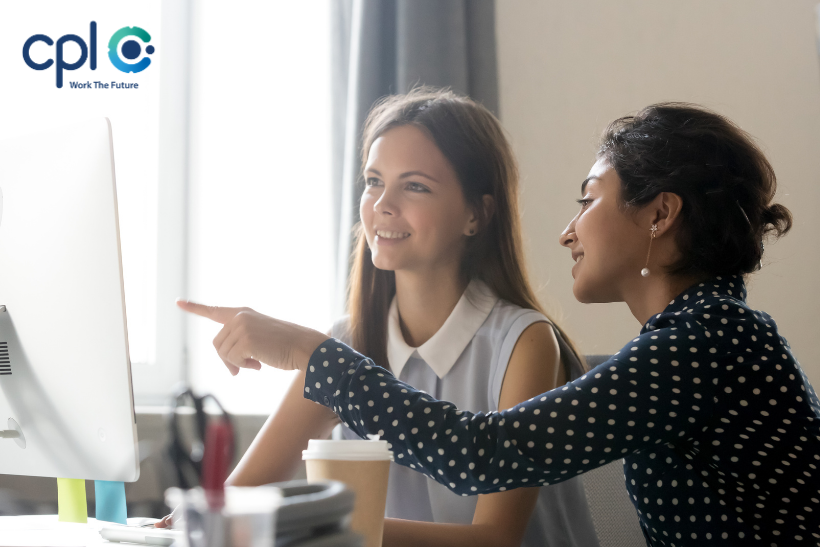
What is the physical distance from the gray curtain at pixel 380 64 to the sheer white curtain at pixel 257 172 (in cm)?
9

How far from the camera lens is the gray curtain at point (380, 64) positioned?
185 centimetres

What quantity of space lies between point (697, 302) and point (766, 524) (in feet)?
0.85

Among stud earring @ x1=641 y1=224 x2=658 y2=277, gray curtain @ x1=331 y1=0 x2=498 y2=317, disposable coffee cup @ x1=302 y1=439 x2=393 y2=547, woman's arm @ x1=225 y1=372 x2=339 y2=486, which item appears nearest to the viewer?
disposable coffee cup @ x1=302 y1=439 x2=393 y2=547

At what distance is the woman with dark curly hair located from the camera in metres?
0.71

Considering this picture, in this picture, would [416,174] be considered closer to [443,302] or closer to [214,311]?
[443,302]

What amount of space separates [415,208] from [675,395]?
2.12 ft

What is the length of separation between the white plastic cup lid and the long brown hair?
0.73 m

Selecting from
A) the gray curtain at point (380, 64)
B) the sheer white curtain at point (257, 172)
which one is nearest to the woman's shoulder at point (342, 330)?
the gray curtain at point (380, 64)

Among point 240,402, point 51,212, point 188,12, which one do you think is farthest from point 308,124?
point 51,212

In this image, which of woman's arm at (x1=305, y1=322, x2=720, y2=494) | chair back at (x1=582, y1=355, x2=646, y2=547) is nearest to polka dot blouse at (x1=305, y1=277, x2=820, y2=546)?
woman's arm at (x1=305, y1=322, x2=720, y2=494)

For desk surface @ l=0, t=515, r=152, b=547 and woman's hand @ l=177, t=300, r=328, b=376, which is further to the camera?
woman's hand @ l=177, t=300, r=328, b=376

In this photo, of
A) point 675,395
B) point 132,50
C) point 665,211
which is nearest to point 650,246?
point 665,211

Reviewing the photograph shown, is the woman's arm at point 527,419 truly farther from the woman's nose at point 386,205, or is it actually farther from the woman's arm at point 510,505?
the woman's nose at point 386,205

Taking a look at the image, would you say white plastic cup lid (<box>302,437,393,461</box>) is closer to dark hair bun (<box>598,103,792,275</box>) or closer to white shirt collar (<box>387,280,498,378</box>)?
dark hair bun (<box>598,103,792,275</box>)
